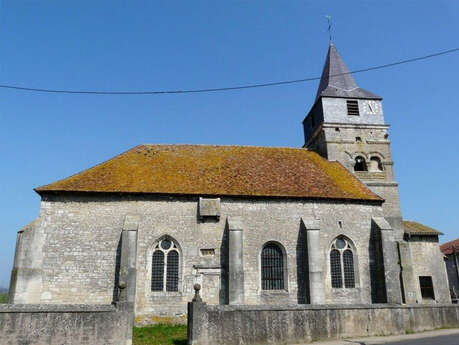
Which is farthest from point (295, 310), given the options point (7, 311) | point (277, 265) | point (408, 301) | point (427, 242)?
point (427, 242)

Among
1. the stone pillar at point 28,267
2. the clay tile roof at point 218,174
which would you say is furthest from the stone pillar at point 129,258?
the stone pillar at point 28,267

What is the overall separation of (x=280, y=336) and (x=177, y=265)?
24.5 feet

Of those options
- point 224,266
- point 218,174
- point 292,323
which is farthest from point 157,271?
point 292,323

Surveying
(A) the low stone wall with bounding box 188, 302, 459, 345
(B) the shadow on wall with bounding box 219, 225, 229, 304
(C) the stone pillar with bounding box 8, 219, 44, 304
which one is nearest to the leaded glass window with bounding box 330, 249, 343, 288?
A: (A) the low stone wall with bounding box 188, 302, 459, 345

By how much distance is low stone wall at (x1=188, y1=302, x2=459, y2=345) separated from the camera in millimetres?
10391

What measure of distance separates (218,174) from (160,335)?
9.05 m

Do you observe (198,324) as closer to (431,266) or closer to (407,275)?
(407,275)

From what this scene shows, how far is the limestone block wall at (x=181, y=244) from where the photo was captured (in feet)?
53.2

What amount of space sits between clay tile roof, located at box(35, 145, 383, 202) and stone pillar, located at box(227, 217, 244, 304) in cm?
196

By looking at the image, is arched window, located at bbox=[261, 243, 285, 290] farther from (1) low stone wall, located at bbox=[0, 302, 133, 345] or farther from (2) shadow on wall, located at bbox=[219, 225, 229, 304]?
(1) low stone wall, located at bbox=[0, 302, 133, 345]

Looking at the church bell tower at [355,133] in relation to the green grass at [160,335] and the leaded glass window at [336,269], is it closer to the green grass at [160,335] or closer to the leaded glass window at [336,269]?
the leaded glass window at [336,269]

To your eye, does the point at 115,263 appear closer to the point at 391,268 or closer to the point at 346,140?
the point at 391,268

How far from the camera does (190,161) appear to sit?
67.9 feet

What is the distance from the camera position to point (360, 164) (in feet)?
78.0
